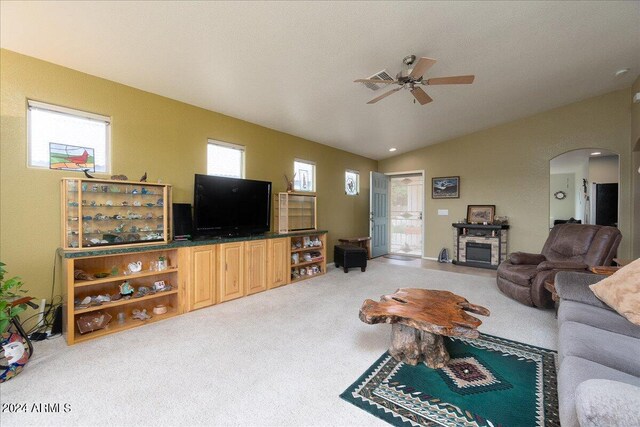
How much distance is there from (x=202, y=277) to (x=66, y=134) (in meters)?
2.09


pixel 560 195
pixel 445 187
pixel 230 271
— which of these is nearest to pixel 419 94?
pixel 230 271

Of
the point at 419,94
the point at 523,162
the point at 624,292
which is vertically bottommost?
the point at 624,292

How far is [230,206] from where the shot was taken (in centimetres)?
372

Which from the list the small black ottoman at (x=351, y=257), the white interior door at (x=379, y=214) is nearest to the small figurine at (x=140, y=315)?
the small black ottoman at (x=351, y=257)

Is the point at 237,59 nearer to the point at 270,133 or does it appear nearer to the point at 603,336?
the point at 270,133

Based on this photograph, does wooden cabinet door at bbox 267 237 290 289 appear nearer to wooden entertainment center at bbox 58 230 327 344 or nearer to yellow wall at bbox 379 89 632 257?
wooden entertainment center at bbox 58 230 327 344

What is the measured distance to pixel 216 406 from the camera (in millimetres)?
1634

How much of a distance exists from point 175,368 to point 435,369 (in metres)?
2.01

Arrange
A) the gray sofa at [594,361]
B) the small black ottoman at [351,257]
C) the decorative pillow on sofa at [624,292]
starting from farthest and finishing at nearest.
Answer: the small black ottoman at [351,257] < the decorative pillow on sofa at [624,292] < the gray sofa at [594,361]

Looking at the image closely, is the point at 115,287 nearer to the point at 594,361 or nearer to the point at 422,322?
the point at 422,322

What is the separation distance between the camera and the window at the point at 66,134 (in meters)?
2.56

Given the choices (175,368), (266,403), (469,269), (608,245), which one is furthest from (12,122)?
(469,269)

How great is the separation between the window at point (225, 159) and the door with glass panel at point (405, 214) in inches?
191

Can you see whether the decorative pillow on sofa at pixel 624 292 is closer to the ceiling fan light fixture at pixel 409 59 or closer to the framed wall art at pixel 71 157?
the ceiling fan light fixture at pixel 409 59
